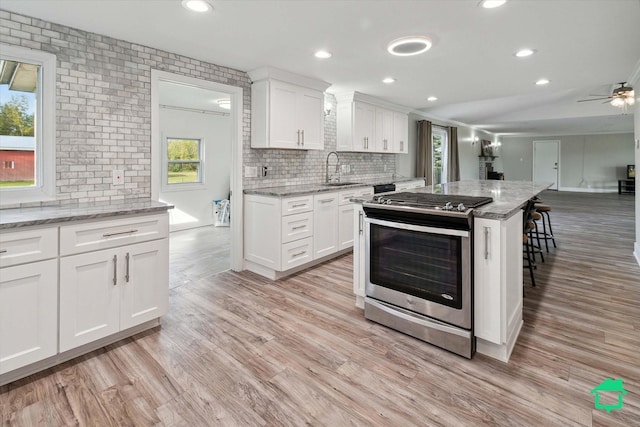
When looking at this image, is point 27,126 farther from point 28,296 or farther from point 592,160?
point 592,160

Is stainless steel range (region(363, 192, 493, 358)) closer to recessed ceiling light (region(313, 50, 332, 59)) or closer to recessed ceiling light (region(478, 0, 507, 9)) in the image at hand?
recessed ceiling light (region(478, 0, 507, 9))

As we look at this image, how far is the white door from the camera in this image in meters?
14.0

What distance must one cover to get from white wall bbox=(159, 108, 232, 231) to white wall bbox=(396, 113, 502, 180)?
11.6ft

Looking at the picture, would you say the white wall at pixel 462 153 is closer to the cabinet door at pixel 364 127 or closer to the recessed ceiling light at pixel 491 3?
the cabinet door at pixel 364 127

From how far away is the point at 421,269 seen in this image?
2355 millimetres

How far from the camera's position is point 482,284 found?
6.95ft

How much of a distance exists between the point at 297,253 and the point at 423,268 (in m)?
1.76

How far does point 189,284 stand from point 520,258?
9.91 feet

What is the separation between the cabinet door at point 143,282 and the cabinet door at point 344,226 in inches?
92.0

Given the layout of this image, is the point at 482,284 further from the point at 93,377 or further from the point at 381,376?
the point at 93,377

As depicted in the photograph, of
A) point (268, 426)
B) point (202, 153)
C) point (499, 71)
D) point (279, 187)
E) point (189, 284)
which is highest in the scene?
point (499, 71)

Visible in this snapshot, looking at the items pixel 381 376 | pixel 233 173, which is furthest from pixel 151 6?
pixel 381 376

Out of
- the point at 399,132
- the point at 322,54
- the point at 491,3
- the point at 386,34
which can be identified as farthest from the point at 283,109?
the point at 399,132

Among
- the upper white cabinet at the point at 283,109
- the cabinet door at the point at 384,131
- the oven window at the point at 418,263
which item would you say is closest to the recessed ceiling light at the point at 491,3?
the oven window at the point at 418,263
